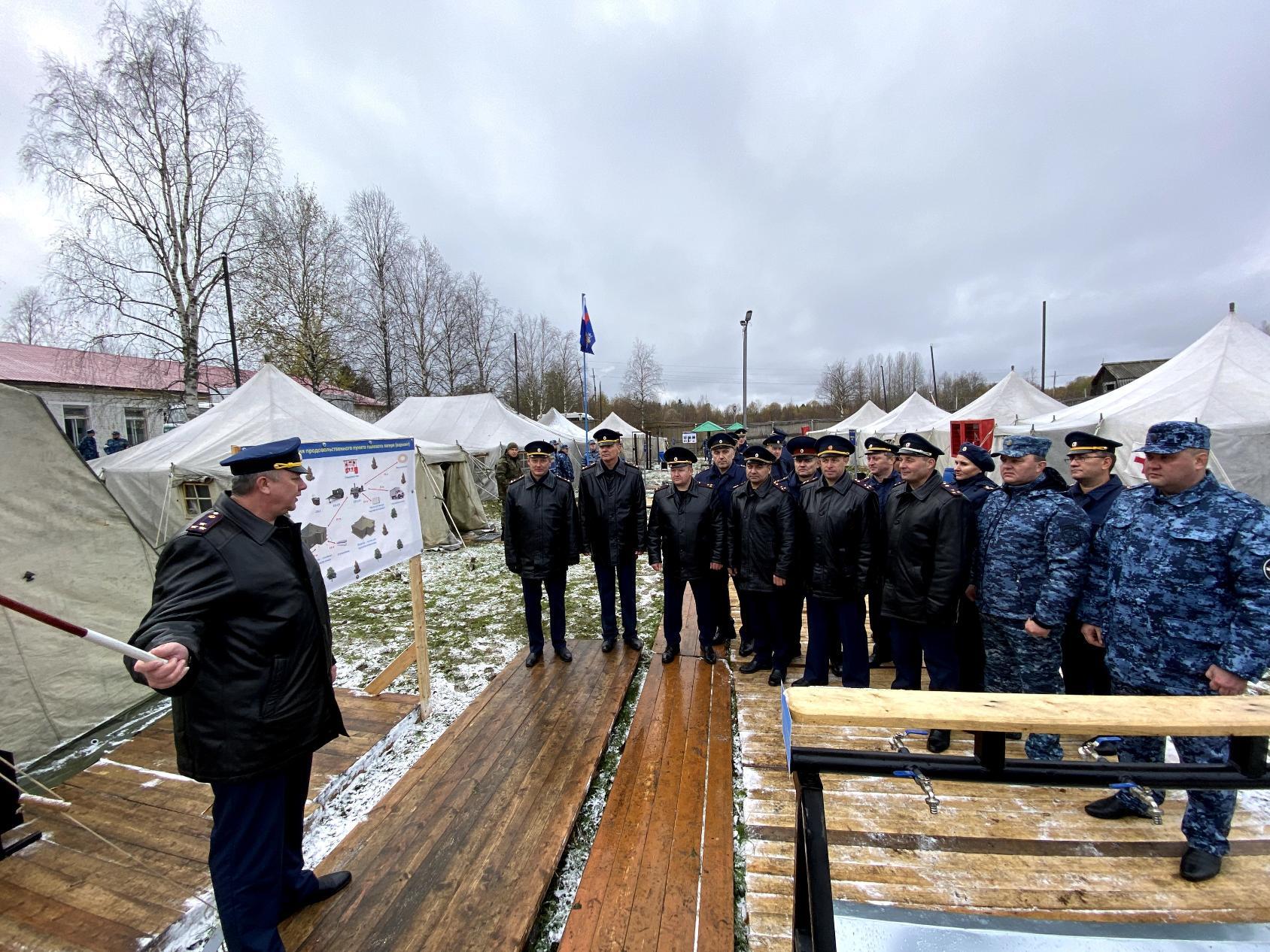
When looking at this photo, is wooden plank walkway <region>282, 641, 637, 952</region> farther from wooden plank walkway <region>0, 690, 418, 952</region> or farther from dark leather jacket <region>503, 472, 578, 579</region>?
dark leather jacket <region>503, 472, 578, 579</region>

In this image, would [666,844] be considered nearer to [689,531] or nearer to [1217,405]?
[689,531]

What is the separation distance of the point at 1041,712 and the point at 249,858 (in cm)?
256

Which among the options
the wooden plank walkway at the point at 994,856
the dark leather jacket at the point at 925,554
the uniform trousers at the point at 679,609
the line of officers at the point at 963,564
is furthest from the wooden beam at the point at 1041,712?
the uniform trousers at the point at 679,609

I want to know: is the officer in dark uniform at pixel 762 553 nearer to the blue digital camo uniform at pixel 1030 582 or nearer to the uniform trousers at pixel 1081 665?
the blue digital camo uniform at pixel 1030 582

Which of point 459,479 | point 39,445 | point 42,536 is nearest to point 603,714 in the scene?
point 42,536

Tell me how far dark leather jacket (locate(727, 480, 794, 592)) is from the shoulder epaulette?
10.7 ft

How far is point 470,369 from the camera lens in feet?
95.8

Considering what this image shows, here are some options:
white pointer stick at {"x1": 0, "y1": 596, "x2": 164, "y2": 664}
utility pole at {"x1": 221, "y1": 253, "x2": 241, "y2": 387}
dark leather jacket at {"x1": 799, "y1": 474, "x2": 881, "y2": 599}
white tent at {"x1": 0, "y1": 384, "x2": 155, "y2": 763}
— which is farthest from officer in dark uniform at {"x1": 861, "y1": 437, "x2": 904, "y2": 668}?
utility pole at {"x1": 221, "y1": 253, "x2": 241, "y2": 387}

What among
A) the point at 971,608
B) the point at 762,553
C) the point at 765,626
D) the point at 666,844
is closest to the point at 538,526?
the point at 762,553

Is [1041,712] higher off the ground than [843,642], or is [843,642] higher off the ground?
[1041,712]

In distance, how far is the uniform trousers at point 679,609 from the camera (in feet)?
14.2

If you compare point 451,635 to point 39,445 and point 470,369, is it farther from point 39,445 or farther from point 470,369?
point 470,369

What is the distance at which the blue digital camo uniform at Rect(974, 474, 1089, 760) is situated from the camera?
106 inches

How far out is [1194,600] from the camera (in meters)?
2.17
